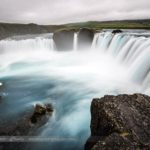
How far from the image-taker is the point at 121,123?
6758mm

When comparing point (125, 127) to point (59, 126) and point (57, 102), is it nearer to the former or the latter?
point (59, 126)

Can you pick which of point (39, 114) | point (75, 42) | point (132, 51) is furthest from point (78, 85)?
point (75, 42)

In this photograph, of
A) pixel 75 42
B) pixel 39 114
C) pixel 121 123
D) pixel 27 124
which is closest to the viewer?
pixel 121 123

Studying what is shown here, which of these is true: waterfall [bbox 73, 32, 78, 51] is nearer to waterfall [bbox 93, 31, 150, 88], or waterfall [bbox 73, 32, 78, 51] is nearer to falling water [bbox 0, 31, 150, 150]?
falling water [bbox 0, 31, 150, 150]

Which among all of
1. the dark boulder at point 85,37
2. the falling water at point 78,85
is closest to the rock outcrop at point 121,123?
the falling water at point 78,85

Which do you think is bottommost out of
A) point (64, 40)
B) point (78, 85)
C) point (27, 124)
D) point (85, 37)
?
point (64, 40)

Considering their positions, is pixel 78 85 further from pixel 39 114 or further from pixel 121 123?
pixel 121 123

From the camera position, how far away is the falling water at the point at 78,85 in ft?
37.7

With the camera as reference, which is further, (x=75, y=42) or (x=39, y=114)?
(x=75, y=42)

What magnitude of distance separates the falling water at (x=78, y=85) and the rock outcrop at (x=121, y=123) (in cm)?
247

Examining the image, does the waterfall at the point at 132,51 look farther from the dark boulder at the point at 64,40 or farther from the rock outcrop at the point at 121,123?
the dark boulder at the point at 64,40

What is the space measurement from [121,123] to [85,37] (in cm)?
2780

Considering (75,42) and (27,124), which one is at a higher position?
(27,124)

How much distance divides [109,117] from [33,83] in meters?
13.9
